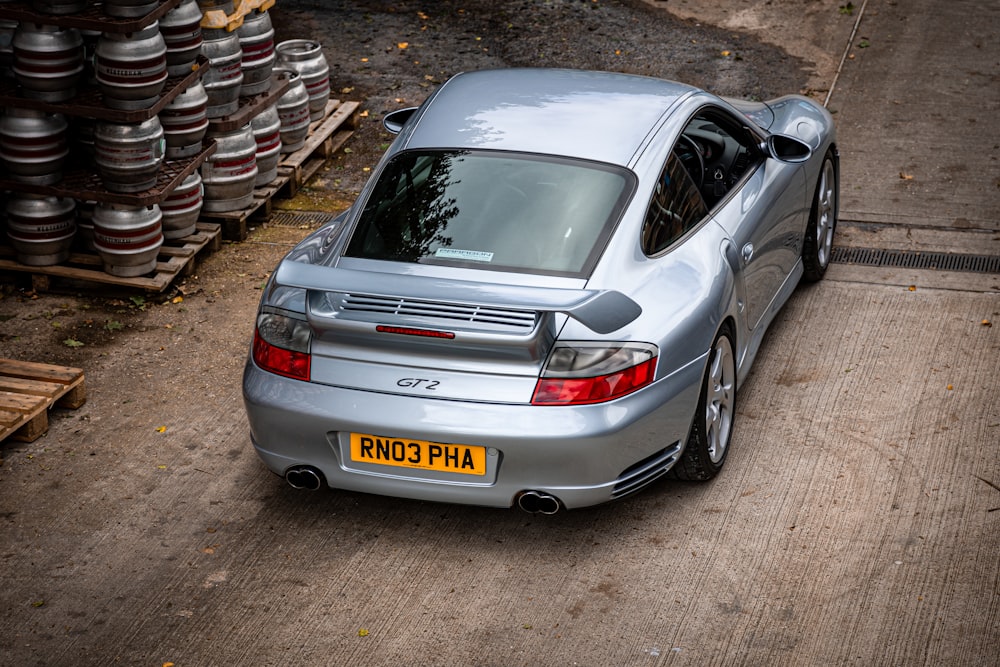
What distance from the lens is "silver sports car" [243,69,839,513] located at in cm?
454

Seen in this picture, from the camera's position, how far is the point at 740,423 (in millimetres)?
5824

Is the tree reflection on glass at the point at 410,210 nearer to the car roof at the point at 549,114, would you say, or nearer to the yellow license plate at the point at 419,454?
the car roof at the point at 549,114

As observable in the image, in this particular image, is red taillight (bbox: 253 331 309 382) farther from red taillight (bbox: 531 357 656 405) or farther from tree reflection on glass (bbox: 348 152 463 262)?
red taillight (bbox: 531 357 656 405)

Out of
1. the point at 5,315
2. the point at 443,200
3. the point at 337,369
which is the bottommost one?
the point at 5,315

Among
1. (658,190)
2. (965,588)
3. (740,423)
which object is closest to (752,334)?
(740,423)

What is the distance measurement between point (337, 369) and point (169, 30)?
3.35m

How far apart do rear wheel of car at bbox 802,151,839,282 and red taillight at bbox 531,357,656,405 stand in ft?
8.95

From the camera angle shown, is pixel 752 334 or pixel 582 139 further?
pixel 752 334

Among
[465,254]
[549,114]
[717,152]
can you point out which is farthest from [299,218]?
[465,254]

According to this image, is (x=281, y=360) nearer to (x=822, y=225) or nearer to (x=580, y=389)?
(x=580, y=389)

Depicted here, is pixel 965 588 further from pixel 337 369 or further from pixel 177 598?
pixel 177 598

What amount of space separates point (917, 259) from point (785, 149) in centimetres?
183

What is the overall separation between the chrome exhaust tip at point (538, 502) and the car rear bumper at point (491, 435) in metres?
0.03

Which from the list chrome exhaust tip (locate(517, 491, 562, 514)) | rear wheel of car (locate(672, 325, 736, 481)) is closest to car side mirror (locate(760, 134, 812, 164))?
rear wheel of car (locate(672, 325, 736, 481))
